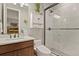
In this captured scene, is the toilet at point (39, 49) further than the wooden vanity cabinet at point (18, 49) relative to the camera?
Yes

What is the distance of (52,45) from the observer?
2504 mm

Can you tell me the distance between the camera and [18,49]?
1647 millimetres

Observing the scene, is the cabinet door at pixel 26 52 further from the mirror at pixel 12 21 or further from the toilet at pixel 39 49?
the mirror at pixel 12 21

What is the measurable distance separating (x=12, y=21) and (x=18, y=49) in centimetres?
60

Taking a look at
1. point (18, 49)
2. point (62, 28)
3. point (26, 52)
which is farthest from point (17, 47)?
point (62, 28)

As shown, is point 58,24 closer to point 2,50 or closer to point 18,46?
point 18,46

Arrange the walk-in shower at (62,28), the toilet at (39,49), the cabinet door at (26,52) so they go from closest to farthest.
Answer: the cabinet door at (26,52)
the toilet at (39,49)
the walk-in shower at (62,28)

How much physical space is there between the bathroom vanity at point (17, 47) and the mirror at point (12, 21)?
1.04ft

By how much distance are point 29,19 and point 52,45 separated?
0.90 m

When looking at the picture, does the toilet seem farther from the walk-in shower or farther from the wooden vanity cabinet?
the walk-in shower

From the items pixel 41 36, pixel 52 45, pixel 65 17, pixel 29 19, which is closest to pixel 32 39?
pixel 41 36

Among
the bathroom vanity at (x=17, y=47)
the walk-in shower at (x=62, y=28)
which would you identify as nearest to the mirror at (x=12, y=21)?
the bathroom vanity at (x=17, y=47)

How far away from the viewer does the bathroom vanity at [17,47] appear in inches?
55.2

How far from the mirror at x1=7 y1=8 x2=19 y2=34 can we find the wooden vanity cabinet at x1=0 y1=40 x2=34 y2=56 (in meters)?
0.35
